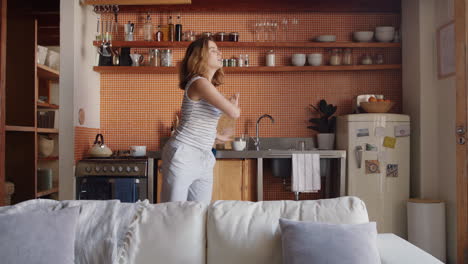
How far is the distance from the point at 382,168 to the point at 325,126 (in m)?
0.83

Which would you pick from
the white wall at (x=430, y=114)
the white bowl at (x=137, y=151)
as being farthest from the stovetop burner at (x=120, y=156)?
the white wall at (x=430, y=114)

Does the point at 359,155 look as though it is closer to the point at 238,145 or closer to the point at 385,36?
the point at 238,145

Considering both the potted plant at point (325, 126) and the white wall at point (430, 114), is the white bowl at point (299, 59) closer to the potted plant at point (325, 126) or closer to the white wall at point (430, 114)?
the potted plant at point (325, 126)

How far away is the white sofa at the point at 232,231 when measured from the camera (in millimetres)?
1821

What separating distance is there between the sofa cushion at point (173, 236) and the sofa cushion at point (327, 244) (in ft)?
1.17

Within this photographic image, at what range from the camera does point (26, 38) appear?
15.1ft

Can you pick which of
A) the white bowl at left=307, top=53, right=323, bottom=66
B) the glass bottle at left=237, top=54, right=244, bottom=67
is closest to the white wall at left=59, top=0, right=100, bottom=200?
the glass bottle at left=237, top=54, right=244, bottom=67

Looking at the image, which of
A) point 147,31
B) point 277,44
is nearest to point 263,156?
point 277,44

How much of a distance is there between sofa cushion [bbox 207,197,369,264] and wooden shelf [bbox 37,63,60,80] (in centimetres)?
388

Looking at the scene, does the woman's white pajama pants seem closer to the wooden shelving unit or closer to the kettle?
the kettle

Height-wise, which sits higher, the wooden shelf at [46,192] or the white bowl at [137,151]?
the white bowl at [137,151]

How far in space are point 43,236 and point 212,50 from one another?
1.34 metres

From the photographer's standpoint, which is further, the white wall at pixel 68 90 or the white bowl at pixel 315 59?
the white bowl at pixel 315 59

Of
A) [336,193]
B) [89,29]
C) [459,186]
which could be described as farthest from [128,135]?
[459,186]
